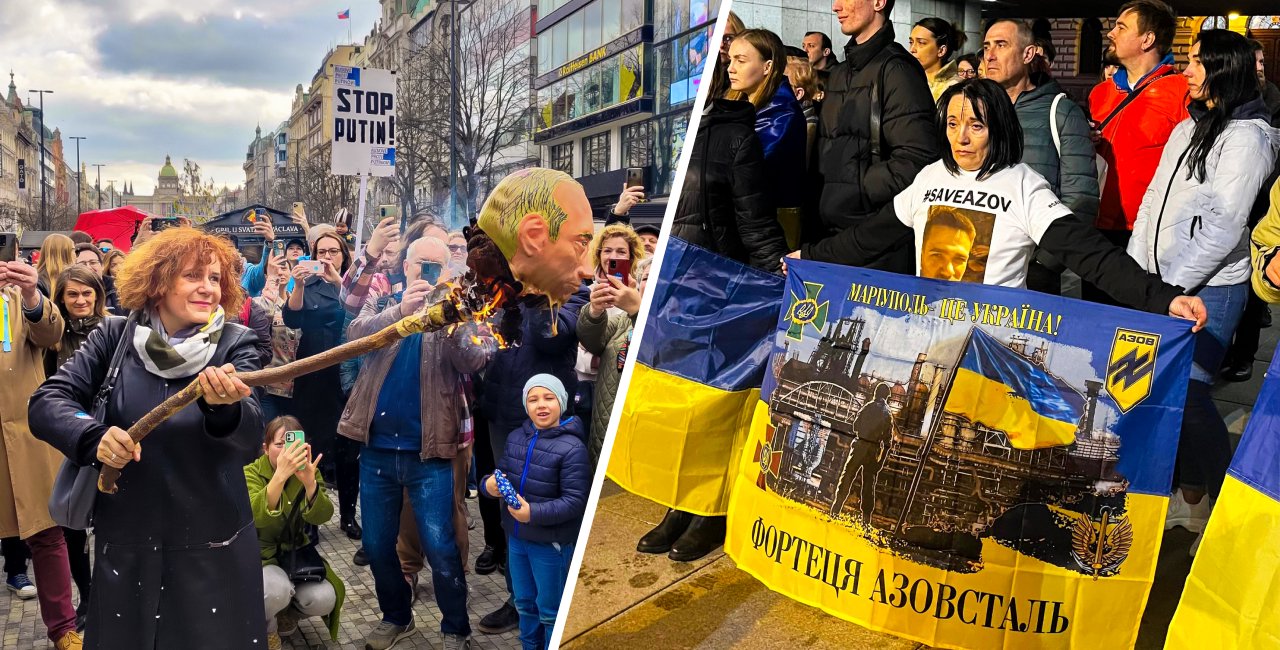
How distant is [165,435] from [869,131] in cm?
243

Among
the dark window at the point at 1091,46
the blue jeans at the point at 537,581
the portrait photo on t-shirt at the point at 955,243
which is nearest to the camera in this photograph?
the blue jeans at the point at 537,581

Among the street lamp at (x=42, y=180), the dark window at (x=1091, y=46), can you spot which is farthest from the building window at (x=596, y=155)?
the dark window at (x=1091, y=46)

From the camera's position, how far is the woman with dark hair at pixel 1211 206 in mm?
2797

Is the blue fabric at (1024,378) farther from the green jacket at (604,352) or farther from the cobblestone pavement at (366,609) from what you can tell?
the cobblestone pavement at (366,609)

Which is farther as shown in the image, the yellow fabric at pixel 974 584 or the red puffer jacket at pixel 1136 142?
the red puffer jacket at pixel 1136 142

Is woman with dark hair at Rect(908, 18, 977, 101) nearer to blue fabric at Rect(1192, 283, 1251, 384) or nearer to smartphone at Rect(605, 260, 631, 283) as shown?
blue fabric at Rect(1192, 283, 1251, 384)

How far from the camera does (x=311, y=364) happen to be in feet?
8.75

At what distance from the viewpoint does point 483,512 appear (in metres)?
3.01

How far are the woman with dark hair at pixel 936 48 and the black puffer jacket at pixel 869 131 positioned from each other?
45 cm

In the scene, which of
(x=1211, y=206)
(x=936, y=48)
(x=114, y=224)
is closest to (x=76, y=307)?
(x=114, y=224)

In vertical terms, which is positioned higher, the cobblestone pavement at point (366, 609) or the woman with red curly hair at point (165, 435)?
the woman with red curly hair at point (165, 435)

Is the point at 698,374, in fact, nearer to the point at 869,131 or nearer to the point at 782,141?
the point at 782,141

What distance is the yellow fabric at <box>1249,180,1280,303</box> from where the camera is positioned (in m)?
2.66

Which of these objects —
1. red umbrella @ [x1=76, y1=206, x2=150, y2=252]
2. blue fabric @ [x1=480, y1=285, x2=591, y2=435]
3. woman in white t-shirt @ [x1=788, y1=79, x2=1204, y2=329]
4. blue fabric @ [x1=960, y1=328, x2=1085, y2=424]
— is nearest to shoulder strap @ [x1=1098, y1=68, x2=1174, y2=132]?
woman in white t-shirt @ [x1=788, y1=79, x2=1204, y2=329]
